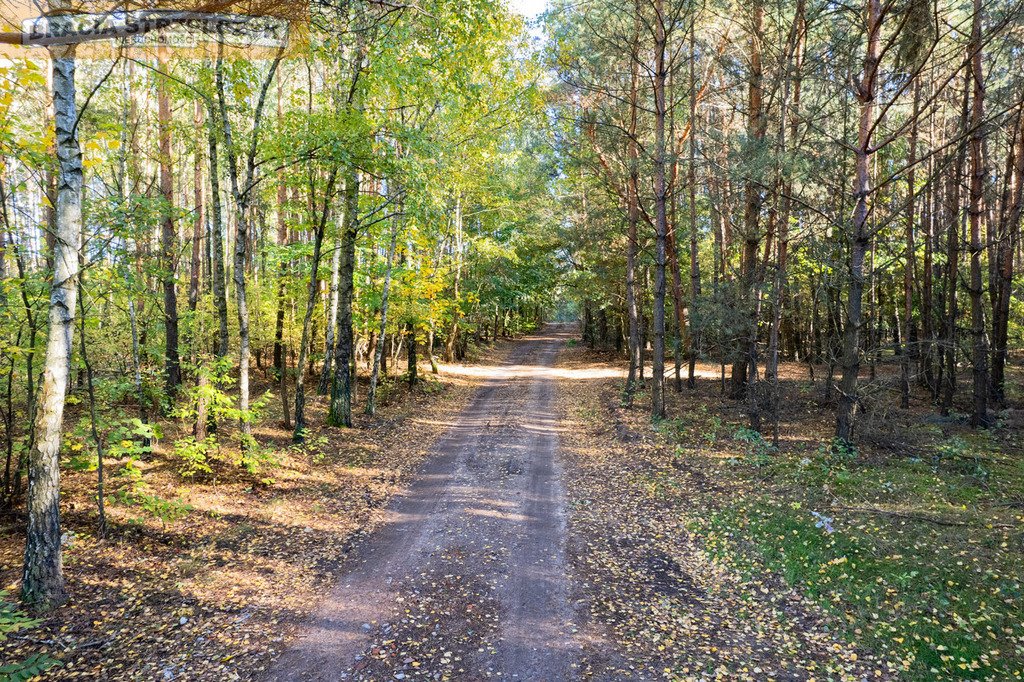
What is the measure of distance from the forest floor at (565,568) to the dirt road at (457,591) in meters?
0.03

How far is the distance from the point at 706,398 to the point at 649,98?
10027 millimetres

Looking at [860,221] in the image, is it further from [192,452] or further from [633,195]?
[192,452]

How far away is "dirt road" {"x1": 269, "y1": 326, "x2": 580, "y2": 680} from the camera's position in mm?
4926

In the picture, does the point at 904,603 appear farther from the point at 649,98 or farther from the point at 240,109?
the point at 649,98

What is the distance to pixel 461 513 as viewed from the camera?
334 inches

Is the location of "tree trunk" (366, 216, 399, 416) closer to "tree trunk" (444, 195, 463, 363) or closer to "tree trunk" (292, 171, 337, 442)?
"tree trunk" (292, 171, 337, 442)

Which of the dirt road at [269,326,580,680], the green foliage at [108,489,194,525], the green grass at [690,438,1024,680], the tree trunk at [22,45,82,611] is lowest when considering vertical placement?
the dirt road at [269,326,580,680]

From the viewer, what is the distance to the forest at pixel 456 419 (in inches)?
199

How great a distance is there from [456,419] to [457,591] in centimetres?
976

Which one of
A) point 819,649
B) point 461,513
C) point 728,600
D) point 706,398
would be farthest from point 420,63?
point 706,398

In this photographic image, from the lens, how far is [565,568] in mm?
6719

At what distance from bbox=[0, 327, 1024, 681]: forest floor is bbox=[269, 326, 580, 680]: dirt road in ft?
0.10

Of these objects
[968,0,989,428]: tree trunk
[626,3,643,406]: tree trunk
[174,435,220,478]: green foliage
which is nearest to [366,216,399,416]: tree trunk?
[174,435,220,478]: green foliage

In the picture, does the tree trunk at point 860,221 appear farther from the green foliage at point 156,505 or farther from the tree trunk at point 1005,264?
the green foliage at point 156,505
